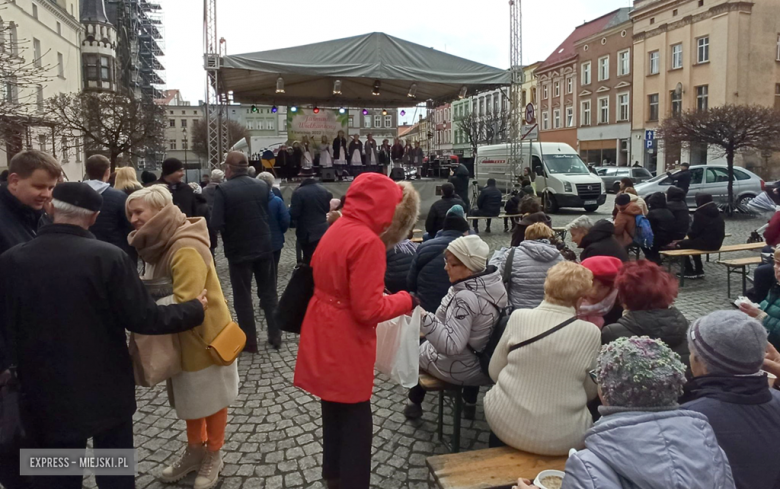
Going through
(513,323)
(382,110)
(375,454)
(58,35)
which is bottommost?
(375,454)

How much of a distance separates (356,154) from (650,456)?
17.3 metres

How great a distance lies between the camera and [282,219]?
688cm

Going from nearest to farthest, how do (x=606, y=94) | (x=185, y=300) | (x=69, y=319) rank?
(x=69, y=319) < (x=185, y=300) < (x=606, y=94)

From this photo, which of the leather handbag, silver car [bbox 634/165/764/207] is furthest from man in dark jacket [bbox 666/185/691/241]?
silver car [bbox 634/165/764/207]

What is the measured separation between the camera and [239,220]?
5289 mm

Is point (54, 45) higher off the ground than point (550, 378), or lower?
higher

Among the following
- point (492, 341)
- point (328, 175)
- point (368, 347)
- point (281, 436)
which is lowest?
point (281, 436)

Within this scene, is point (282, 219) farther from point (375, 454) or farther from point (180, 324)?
point (180, 324)

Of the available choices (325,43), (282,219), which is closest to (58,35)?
(325,43)

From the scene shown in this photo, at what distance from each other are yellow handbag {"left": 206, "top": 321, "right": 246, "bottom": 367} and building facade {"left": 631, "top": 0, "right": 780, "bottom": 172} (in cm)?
3010

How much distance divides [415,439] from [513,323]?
56.3 inches

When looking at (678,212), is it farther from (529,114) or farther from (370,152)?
(370,152)

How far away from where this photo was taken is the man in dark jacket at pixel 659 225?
848 centimetres

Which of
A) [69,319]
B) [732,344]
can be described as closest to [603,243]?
[732,344]
